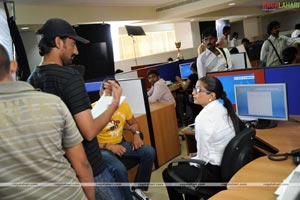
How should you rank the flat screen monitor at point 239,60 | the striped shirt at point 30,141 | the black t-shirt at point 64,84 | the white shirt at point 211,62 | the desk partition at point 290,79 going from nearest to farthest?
the striped shirt at point 30,141, the black t-shirt at point 64,84, the desk partition at point 290,79, the white shirt at point 211,62, the flat screen monitor at point 239,60

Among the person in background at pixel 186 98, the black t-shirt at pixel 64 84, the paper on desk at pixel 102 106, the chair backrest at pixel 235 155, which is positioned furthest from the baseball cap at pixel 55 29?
the person in background at pixel 186 98

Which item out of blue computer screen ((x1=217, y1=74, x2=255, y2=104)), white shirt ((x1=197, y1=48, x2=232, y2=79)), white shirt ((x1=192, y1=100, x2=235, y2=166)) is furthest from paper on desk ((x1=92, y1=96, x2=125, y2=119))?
white shirt ((x1=197, y1=48, x2=232, y2=79))

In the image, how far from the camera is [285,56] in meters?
3.40

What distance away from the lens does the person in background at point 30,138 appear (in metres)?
0.95

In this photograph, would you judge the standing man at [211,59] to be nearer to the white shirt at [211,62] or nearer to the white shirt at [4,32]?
the white shirt at [211,62]

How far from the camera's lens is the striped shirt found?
3.10 feet

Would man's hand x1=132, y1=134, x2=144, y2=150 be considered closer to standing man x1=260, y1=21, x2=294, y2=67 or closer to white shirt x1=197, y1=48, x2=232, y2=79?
white shirt x1=197, y1=48, x2=232, y2=79

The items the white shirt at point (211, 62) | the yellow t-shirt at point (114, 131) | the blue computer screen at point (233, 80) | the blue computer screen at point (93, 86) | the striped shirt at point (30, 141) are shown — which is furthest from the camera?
the blue computer screen at point (93, 86)

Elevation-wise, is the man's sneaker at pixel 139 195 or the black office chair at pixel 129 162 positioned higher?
the black office chair at pixel 129 162

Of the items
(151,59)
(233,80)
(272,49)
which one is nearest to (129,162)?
(233,80)

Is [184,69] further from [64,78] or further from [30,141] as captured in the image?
[30,141]

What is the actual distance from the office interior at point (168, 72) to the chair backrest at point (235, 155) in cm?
10

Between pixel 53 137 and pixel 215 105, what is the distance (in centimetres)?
117

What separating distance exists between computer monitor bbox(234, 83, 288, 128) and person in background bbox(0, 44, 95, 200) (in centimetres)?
172
